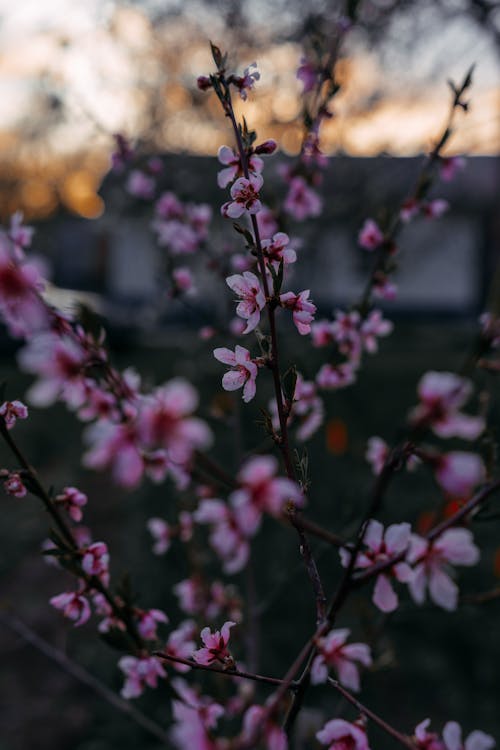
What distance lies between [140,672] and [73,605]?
211mm

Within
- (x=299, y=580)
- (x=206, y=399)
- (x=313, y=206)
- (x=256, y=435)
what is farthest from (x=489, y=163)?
(x=313, y=206)

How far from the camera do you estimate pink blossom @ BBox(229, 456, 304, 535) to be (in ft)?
2.34

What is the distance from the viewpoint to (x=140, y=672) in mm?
1344

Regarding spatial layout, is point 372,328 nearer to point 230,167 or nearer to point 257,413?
point 230,167

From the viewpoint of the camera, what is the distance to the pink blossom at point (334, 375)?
191cm

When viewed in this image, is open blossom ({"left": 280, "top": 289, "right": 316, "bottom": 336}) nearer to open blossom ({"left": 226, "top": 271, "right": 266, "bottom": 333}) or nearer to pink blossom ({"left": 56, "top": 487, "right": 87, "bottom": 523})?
open blossom ({"left": 226, "top": 271, "right": 266, "bottom": 333})

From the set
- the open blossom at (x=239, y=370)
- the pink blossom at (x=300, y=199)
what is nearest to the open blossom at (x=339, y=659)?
the open blossom at (x=239, y=370)

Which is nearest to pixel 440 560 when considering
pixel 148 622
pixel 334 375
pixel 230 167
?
pixel 148 622

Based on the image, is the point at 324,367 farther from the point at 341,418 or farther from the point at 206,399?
the point at 206,399

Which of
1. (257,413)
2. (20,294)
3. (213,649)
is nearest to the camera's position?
(20,294)

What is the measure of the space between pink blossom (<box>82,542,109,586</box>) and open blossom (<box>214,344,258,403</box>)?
424 millimetres

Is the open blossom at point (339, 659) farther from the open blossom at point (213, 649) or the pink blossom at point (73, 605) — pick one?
the pink blossom at point (73, 605)

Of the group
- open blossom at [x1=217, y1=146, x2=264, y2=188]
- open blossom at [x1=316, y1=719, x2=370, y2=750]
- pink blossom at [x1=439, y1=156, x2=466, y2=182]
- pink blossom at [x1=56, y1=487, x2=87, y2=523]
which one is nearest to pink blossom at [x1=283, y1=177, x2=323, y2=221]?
pink blossom at [x1=439, y1=156, x2=466, y2=182]

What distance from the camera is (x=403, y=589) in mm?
4078
